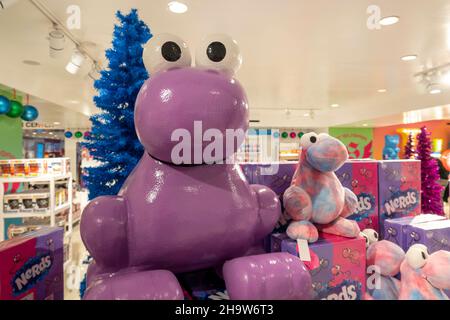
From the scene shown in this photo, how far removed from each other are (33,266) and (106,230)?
0.32m

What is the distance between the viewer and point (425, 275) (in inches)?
34.3

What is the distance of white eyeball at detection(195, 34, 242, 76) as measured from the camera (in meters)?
0.75

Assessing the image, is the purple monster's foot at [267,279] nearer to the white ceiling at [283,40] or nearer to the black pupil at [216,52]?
the black pupil at [216,52]

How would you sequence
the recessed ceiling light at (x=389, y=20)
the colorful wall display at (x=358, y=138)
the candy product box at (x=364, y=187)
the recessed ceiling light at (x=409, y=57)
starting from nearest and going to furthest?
the candy product box at (x=364, y=187), the recessed ceiling light at (x=389, y=20), the recessed ceiling light at (x=409, y=57), the colorful wall display at (x=358, y=138)

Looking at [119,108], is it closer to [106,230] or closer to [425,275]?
[106,230]

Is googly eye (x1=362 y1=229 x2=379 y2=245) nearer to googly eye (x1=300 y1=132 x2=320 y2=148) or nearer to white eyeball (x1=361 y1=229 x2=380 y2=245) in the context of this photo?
white eyeball (x1=361 y1=229 x2=380 y2=245)

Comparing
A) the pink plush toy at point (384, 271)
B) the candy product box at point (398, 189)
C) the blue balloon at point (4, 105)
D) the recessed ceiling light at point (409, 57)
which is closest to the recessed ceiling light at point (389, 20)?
the recessed ceiling light at point (409, 57)

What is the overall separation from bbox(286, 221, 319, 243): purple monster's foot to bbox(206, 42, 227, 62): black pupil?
0.56 metres

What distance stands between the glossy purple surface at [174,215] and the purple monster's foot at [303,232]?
0.21 metres

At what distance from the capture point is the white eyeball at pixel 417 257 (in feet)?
2.88

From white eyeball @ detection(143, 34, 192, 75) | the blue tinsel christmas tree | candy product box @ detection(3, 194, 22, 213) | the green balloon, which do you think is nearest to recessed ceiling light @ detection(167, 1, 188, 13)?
the blue tinsel christmas tree

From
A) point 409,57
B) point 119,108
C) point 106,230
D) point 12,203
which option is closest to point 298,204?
point 106,230

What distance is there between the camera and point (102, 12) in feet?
6.36
